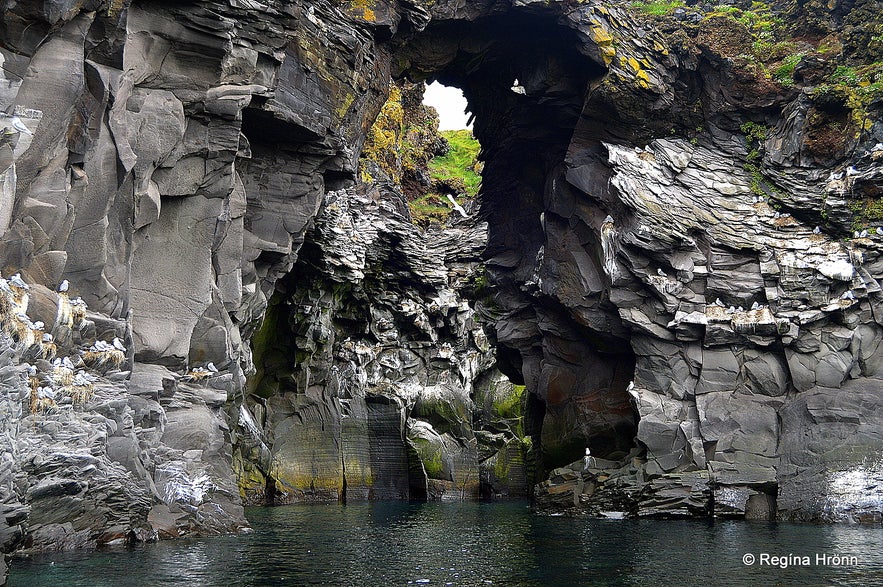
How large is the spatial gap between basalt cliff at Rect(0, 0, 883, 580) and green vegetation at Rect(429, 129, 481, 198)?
21278mm

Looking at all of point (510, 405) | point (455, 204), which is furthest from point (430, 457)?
point (455, 204)

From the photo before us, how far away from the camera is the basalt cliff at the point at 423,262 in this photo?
59.2 feet

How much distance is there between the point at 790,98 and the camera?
37375 mm

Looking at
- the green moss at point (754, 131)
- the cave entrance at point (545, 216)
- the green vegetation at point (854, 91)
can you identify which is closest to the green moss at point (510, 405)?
the cave entrance at point (545, 216)

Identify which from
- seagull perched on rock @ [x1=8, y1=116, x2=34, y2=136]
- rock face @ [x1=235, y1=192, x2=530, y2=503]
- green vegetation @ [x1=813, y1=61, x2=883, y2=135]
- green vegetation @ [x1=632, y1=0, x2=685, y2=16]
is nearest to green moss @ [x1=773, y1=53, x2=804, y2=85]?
green vegetation @ [x1=813, y1=61, x2=883, y2=135]

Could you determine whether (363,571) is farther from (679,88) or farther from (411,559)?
(679,88)

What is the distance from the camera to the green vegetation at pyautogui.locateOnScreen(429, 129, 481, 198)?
77562mm

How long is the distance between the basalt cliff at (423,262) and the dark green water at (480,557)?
5.66ft

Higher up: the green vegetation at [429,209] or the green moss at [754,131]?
the green vegetation at [429,209]

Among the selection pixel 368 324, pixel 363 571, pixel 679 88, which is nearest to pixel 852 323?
pixel 679 88

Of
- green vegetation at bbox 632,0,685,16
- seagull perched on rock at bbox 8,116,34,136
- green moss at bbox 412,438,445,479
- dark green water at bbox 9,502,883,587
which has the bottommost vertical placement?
dark green water at bbox 9,502,883,587

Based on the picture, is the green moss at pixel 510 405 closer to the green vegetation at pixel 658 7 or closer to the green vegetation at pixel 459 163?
the green vegetation at pixel 459 163

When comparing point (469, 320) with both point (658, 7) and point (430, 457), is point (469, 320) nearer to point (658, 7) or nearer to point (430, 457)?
point (430, 457)

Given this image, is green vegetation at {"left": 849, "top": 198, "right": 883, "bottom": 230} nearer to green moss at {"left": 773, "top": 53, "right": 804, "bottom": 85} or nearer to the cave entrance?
green moss at {"left": 773, "top": 53, "right": 804, "bottom": 85}
